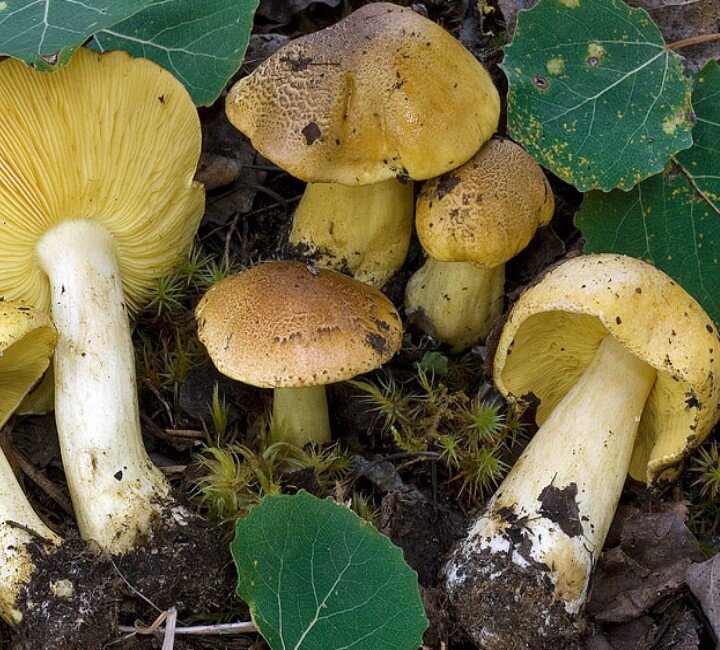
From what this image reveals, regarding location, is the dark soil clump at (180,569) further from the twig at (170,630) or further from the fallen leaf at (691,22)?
the fallen leaf at (691,22)

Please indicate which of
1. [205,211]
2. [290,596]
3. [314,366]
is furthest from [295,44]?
[290,596]

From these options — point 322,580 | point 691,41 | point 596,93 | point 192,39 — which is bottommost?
point 322,580

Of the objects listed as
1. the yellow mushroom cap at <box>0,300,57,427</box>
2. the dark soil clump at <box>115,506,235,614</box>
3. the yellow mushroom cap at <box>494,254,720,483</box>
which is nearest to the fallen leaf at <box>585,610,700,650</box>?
the yellow mushroom cap at <box>494,254,720,483</box>

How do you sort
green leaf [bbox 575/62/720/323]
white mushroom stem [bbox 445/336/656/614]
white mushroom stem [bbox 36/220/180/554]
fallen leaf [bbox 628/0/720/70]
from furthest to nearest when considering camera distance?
1. fallen leaf [bbox 628/0/720/70]
2. green leaf [bbox 575/62/720/323]
3. white mushroom stem [bbox 36/220/180/554]
4. white mushroom stem [bbox 445/336/656/614]

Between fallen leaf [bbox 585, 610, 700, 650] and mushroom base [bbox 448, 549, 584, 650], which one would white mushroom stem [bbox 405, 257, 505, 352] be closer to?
mushroom base [bbox 448, 549, 584, 650]

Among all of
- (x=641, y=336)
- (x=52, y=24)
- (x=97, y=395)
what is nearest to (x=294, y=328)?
(x=97, y=395)

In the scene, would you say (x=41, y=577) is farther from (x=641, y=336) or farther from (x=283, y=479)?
(x=641, y=336)

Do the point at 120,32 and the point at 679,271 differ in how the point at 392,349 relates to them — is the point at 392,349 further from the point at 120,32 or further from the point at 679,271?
the point at 120,32
